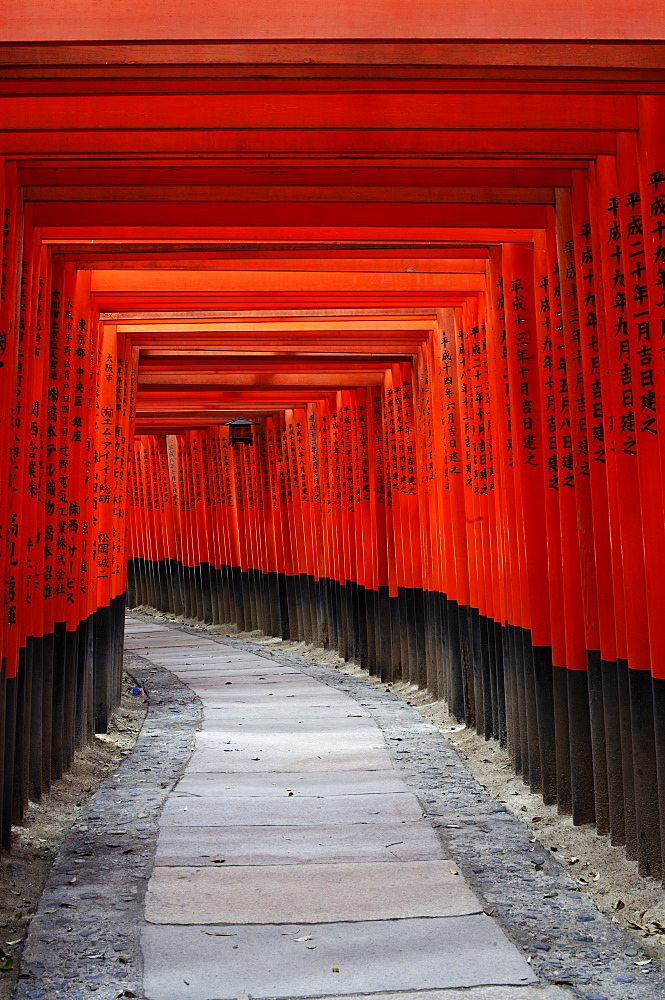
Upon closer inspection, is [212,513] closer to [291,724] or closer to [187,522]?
[187,522]

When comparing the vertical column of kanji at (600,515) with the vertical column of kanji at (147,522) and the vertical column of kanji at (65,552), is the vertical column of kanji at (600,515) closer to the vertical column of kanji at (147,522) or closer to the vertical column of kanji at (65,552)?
the vertical column of kanji at (65,552)

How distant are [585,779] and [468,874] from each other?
3.12 ft

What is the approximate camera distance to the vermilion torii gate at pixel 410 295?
3.89 m

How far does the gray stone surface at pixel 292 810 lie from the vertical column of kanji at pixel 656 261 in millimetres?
1833

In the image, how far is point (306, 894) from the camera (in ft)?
14.8

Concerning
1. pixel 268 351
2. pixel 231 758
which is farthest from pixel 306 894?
pixel 268 351

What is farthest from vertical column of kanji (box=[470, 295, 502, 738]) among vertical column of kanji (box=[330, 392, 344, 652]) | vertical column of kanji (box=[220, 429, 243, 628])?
vertical column of kanji (box=[220, 429, 243, 628])

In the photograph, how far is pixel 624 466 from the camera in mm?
4668

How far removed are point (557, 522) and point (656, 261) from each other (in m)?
1.89

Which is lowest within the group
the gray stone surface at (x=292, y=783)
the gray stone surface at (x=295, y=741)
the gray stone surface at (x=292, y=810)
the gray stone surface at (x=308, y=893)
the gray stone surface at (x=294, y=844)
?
the gray stone surface at (x=308, y=893)

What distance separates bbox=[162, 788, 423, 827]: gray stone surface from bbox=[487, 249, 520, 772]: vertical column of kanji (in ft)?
2.95

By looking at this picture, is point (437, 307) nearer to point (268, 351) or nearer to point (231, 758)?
point (268, 351)

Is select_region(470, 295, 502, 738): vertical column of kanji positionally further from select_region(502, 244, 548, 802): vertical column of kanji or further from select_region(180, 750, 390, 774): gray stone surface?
select_region(502, 244, 548, 802): vertical column of kanji

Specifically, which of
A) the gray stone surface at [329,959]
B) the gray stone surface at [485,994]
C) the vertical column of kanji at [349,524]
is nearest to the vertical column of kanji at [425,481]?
the vertical column of kanji at [349,524]
